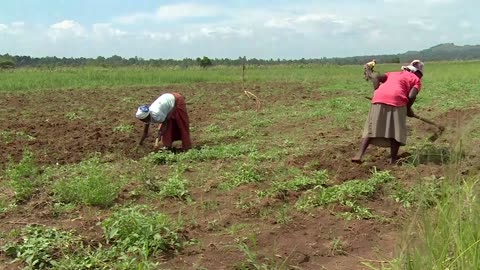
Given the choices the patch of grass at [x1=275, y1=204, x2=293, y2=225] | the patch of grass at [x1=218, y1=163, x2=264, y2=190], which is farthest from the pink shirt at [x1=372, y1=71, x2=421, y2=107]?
the patch of grass at [x1=275, y1=204, x2=293, y2=225]

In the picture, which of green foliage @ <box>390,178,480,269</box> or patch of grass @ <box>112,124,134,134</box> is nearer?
green foliage @ <box>390,178,480,269</box>

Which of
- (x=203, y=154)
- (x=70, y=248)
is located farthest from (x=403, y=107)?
(x=70, y=248)

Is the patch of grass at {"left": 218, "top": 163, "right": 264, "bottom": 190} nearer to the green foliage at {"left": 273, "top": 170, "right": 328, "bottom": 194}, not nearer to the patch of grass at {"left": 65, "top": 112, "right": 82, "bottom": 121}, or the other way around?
the green foliage at {"left": 273, "top": 170, "right": 328, "bottom": 194}

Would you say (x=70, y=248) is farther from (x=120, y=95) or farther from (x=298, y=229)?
(x=120, y=95)

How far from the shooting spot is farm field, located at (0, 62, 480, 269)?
3658mm

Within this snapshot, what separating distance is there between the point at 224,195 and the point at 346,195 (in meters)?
1.20

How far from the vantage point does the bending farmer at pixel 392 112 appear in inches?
251

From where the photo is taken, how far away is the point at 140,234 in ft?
12.7

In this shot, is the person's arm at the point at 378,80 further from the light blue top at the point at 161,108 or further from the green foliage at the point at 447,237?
the green foliage at the point at 447,237

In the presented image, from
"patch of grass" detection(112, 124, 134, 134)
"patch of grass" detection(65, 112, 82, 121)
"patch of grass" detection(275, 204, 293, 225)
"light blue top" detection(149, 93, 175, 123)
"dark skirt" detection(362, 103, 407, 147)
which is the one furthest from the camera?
"patch of grass" detection(65, 112, 82, 121)

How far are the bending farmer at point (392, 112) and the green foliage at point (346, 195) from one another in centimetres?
100

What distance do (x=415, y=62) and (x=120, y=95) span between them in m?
12.1

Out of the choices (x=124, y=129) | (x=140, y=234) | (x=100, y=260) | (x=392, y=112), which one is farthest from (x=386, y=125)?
(x=124, y=129)

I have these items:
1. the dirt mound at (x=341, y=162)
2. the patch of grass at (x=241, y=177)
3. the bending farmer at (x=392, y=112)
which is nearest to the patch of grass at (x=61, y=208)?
the patch of grass at (x=241, y=177)
